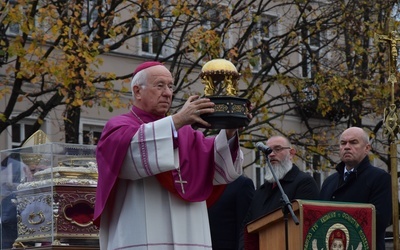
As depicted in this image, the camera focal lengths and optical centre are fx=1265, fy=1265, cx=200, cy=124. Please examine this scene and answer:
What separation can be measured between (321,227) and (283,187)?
47.7 inches

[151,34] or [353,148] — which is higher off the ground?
[151,34]

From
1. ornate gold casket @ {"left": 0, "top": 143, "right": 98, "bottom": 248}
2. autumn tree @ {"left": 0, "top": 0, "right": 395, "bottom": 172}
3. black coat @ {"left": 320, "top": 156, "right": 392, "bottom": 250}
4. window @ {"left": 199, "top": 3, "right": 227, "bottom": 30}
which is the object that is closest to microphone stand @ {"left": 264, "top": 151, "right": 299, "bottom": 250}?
black coat @ {"left": 320, "top": 156, "right": 392, "bottom": 250}

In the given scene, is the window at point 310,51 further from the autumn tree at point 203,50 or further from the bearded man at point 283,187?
the bearded man at point 283,187

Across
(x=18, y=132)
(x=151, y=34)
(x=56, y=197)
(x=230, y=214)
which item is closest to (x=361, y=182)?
(x=230, y=214)

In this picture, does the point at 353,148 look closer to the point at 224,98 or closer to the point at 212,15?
the point at 224,98

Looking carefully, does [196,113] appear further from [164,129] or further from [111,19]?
[111,19]

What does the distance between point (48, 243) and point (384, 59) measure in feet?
46.7

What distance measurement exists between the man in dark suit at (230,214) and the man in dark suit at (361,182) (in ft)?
2.40

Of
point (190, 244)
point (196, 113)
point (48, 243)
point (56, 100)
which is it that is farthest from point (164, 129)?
point (56, 100)

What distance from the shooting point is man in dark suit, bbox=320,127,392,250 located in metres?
10.5

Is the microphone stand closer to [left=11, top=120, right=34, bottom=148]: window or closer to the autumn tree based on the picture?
the autumn tree

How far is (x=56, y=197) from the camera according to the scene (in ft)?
34.3

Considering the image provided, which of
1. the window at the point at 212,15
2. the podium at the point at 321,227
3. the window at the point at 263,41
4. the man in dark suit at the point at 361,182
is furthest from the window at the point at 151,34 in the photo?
the podium at the point at 321,227

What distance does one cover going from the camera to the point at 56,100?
19828mm
